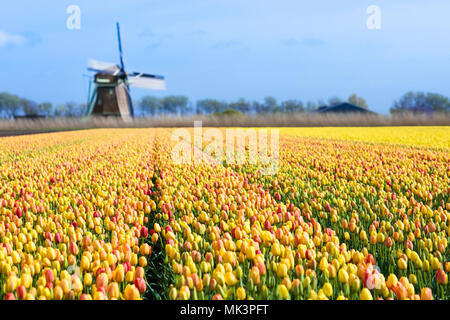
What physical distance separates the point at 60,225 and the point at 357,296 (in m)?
2.64

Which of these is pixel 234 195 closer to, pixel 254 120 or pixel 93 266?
pixel 93 266

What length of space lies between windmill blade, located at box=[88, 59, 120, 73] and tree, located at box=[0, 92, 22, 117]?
68.9 metres

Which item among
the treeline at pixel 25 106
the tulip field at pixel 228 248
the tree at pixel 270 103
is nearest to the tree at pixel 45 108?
the treeline at pixel 25 106

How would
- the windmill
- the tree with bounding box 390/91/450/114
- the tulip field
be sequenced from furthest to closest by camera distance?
the tree with bounding box 390/91/450/114 → the windmill → the tulip field

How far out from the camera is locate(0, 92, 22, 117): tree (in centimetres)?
10338

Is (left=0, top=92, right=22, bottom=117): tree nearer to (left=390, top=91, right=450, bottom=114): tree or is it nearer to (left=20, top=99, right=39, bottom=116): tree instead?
(left=20, top=99, right=39, bottom=116): tree

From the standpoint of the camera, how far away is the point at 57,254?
9.14 feet

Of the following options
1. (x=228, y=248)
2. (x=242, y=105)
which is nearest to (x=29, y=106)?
(x=242, y=105)

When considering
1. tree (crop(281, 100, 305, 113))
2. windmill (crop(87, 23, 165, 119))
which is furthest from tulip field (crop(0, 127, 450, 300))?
tree (crop(281, 100, 305, 113))

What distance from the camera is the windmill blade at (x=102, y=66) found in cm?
4609

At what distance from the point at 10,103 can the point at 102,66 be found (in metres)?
69.4

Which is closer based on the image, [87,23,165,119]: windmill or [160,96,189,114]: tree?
[87,23,165,119]: windmill

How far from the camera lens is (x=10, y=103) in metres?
103

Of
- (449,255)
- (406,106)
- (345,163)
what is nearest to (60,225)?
(449,255)
